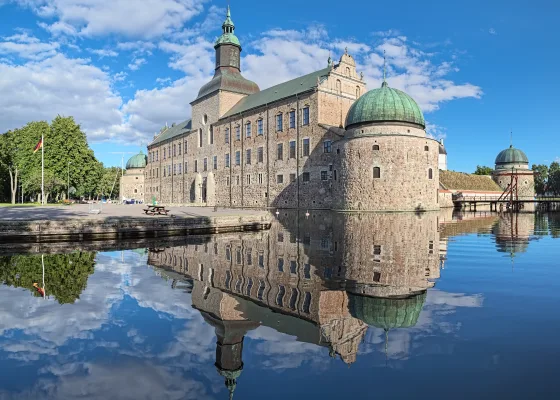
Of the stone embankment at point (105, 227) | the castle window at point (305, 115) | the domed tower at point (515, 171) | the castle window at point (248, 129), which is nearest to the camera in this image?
the stone embankment at point (105, 227)

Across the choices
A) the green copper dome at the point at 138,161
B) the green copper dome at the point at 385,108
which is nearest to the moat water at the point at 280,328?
the green copper dome at the point at 385,108

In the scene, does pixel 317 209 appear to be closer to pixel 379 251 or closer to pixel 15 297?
pixel 379 251

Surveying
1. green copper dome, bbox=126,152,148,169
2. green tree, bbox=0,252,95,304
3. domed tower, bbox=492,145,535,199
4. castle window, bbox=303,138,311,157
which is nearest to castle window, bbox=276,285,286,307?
green tree, bbox=0,252,95,304

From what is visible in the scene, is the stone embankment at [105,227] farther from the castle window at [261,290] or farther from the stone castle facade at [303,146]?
the stone castle facade at [303,146]

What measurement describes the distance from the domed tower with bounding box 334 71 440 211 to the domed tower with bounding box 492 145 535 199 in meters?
54.6

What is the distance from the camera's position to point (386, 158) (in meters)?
37.7

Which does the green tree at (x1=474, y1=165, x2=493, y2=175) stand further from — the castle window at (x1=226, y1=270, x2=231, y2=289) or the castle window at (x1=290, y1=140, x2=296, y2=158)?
the castle window at (x1=226, y1=270, x2=231, y2=289)

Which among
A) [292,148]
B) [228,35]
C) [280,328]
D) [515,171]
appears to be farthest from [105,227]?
[515,171]

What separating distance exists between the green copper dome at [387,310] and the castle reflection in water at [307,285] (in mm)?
18

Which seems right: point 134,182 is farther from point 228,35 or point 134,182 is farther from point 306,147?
point 306,147

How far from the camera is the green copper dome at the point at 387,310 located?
6434 mm

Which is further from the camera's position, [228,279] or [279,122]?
[279,122]

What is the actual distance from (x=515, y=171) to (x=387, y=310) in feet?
291

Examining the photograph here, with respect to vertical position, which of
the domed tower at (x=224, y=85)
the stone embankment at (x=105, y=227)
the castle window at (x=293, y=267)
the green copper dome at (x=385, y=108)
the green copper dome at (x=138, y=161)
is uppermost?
the domed tower at (x=224, y=85)
